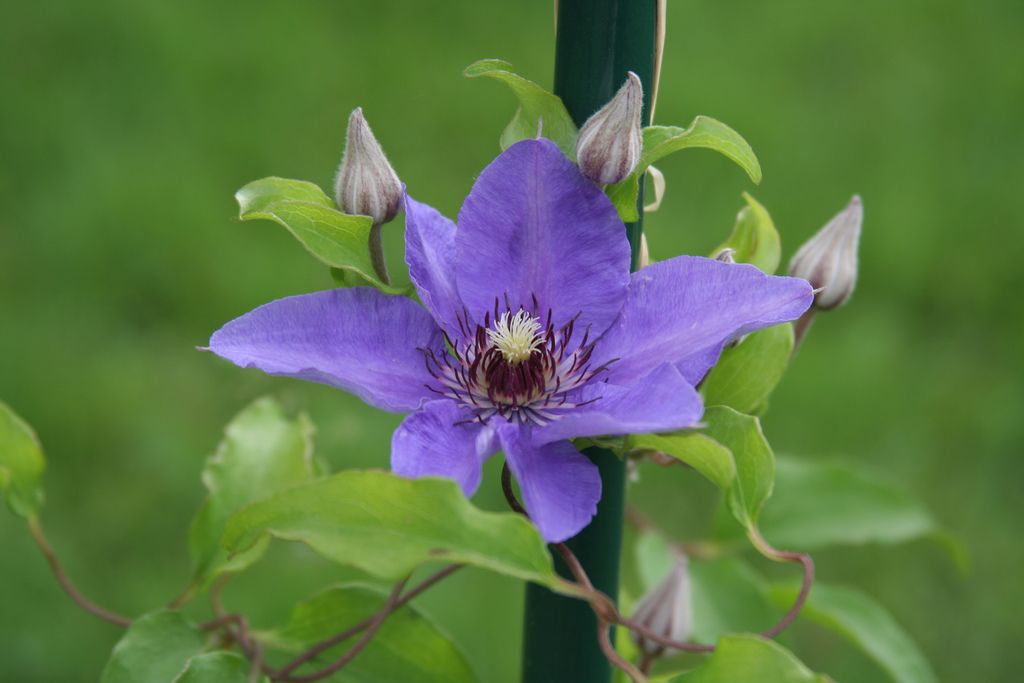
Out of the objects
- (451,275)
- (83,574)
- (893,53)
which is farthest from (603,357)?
(893,53)

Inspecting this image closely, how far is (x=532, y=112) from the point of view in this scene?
0.79m

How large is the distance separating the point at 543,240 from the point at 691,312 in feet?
0.35

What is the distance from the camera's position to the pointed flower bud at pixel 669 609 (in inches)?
36.6

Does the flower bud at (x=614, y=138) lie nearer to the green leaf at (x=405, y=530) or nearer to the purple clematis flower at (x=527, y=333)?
the purple clematis flower at (x=527, y=333)

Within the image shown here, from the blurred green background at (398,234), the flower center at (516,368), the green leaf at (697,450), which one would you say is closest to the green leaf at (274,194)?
the flower center at (516,368)

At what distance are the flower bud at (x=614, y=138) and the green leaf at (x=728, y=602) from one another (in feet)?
1.82

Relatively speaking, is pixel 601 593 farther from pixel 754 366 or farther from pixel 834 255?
pixel 834 255

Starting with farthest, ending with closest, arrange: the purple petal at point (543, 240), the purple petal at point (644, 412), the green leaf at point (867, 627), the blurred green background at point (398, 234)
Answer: the blurred green background at point (398, 234) → the green leaf at point (867, 627) → the purple petal at point (543, 240) → the purple petal at point (644, 412)

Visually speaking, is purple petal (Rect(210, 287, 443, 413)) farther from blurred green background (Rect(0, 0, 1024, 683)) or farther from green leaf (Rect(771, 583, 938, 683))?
blurred green background (Rect(0, 0, 1024, 683))

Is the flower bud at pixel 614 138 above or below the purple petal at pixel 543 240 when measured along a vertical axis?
above

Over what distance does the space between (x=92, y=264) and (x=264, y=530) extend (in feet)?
6.19

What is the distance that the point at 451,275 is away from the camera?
80 centimetres

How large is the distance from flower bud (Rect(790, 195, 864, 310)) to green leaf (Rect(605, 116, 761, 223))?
0.53 ft

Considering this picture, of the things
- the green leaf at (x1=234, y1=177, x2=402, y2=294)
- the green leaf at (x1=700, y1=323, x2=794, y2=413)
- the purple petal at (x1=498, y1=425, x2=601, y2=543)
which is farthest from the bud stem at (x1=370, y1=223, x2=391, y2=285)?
the green leaf at (x1=700, y1=323, x2=794, y2=413)
